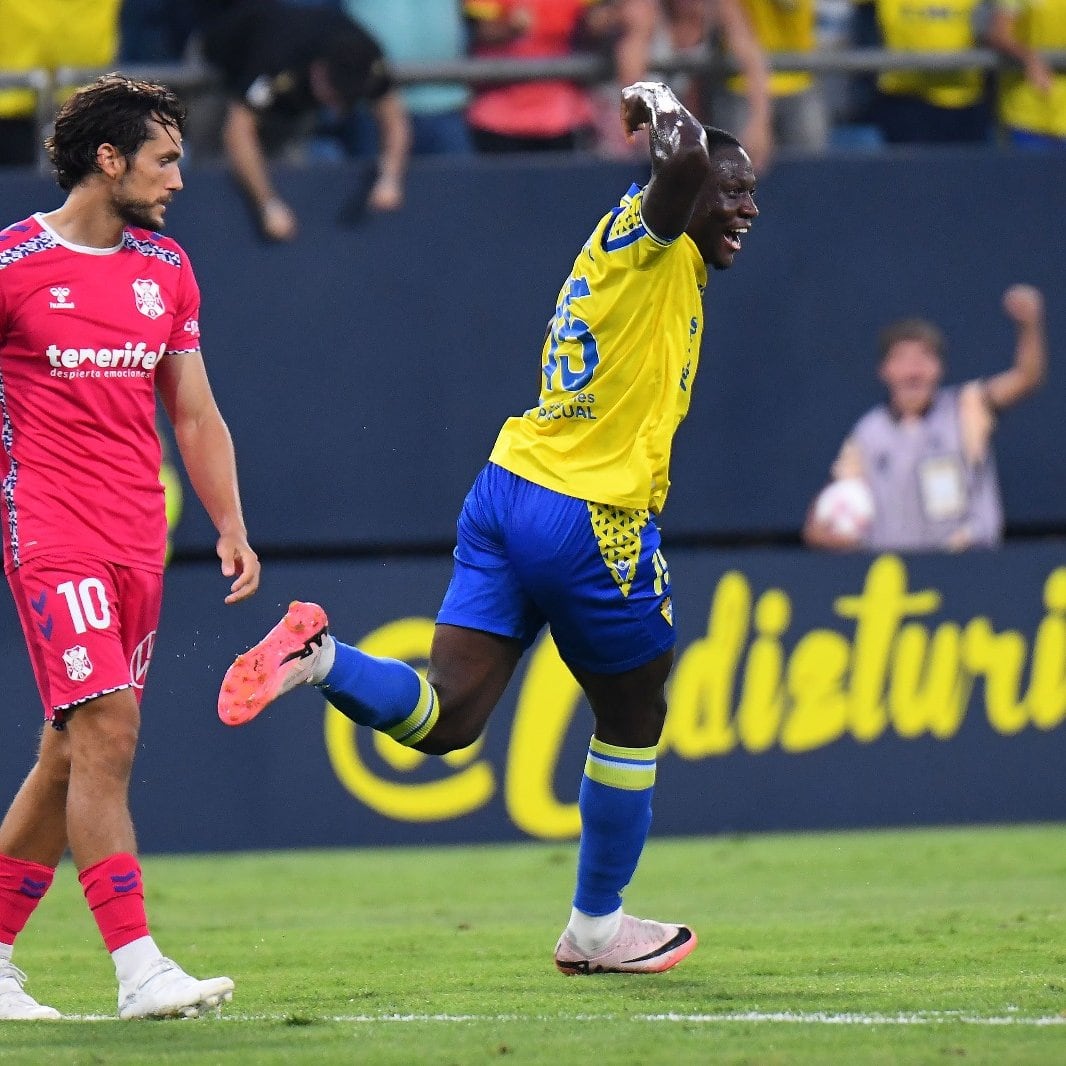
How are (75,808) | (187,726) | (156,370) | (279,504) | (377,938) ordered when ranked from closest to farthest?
(75,808)
(156,370)
(377,938)
(187,726)
(279,504)

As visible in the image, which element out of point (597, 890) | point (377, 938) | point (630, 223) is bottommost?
point (377, 938)

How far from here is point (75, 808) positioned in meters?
5.04

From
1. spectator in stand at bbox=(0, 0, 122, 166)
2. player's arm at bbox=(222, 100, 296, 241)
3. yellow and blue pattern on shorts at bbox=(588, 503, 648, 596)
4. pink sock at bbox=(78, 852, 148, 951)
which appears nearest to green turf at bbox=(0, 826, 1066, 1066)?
pink sock at bbox=(78, 852, 148, 951)

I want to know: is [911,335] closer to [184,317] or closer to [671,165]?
[671,165]

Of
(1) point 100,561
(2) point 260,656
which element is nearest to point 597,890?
(2) point 260,656

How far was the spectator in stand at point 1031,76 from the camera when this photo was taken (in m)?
11.5

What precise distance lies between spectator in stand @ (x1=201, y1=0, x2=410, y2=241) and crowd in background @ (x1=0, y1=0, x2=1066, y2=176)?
0.03 meters

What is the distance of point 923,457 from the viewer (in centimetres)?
1091

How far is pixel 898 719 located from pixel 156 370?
598 centimetres

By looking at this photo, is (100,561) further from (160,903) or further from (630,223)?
(160,903)

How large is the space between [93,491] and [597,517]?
1.34 m

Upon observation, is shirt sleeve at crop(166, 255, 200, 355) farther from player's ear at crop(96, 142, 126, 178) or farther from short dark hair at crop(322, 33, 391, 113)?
short dark hair at crop(322, 33, 391, 113)

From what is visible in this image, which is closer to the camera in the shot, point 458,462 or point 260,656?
point 260,656

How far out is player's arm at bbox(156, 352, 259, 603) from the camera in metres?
5.46
